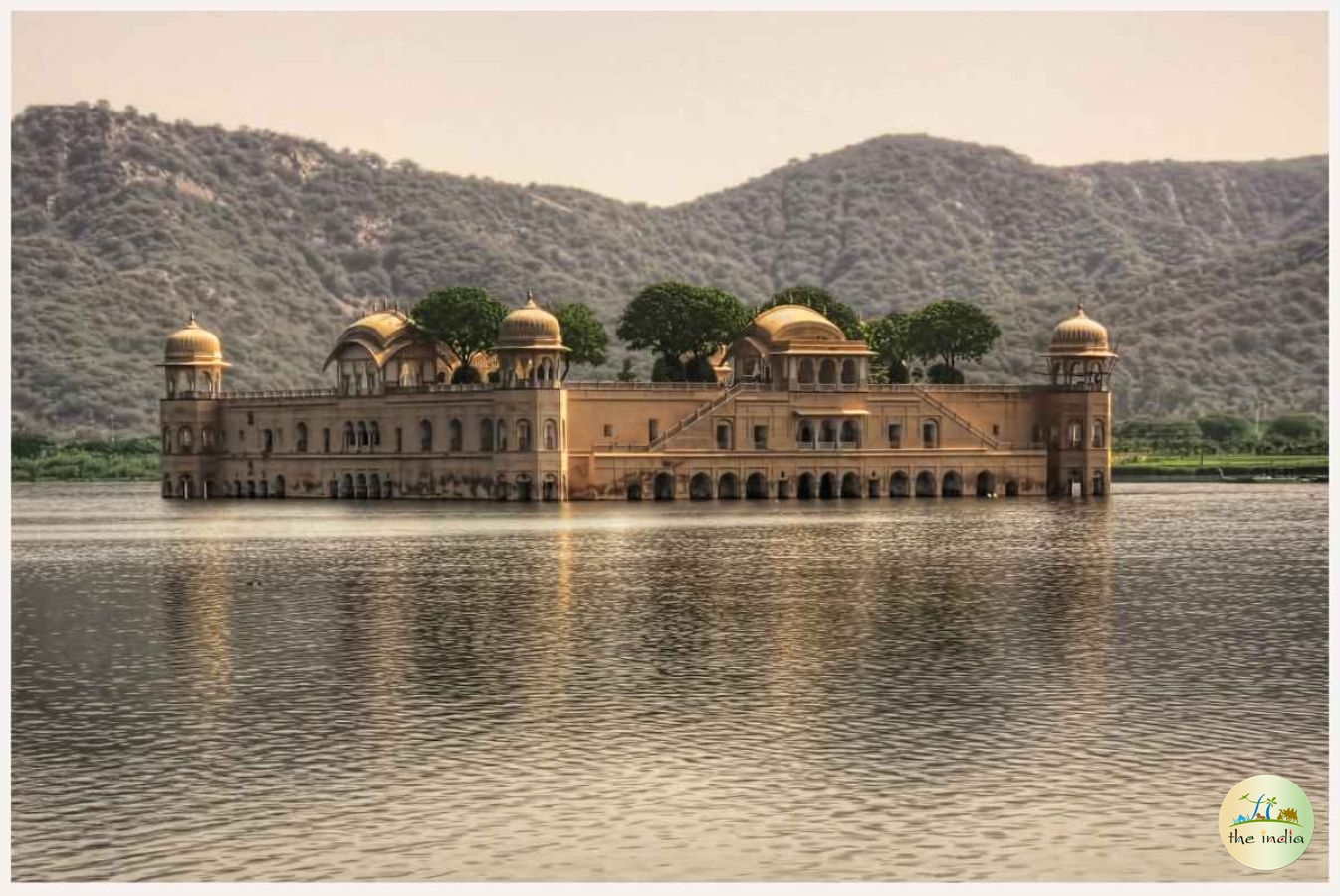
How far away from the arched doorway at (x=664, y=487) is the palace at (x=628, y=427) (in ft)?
0.20

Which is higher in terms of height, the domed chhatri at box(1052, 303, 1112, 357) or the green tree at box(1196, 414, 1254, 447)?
the domed chhatri at box(1052, 303, 1112, 357)

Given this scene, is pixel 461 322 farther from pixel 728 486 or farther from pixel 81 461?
pixel 81 461

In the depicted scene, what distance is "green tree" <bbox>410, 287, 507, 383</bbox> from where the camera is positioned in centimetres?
10225

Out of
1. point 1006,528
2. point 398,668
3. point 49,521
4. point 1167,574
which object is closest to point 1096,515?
point 1006,528

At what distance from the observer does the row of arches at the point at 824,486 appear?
9269 centimetres

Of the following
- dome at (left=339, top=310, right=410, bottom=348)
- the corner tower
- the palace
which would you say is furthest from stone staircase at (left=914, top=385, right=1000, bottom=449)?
dome at (left=339, top=310, right=410, bottom=348)

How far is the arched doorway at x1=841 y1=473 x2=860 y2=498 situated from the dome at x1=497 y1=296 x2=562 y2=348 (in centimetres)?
1480

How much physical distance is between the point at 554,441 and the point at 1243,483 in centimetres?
4311

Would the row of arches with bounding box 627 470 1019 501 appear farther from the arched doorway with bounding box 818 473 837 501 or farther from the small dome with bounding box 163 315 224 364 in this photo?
the small dome with bounding box 163 315 224 364

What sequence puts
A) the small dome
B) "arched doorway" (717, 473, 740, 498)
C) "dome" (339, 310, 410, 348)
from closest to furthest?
"arched doorway" (717, 473, 740, 498)
"dome" (339, 310, 410, 348)
the small dome

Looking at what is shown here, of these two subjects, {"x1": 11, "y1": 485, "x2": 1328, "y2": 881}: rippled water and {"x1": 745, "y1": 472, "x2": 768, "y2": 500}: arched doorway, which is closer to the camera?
{"x1": 11, "y1": 485, "x2": 1328, "y2": 881}: rippled water

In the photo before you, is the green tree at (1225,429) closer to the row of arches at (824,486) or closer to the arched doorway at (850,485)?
the row of arches at (824,486)

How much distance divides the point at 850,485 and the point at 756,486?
5.22m

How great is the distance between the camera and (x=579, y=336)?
342 feet
